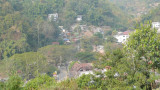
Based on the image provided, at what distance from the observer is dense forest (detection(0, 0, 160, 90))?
5465 mm

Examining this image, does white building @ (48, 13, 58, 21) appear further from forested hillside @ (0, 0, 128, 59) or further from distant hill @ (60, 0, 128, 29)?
distant hill @ (60, 0, 128, 29)

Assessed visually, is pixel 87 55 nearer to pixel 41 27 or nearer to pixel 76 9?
pixel 41 27

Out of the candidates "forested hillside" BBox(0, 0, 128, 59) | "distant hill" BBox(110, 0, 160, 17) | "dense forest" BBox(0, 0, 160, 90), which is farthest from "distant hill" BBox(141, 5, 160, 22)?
"distant hill" BBox(110, 0, 160, 17)

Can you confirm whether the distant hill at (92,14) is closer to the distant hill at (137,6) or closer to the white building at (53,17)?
the white building at (53,17)

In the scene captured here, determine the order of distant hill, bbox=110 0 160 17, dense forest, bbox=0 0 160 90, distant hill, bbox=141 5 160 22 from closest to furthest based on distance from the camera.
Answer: dense forest, bbox=0 0 160 90, distant hill, bbox=141 5 160 22, distant hill, bbox=110 0 160 17

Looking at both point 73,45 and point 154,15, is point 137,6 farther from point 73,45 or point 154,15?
point 73,45

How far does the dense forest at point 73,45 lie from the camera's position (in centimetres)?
546

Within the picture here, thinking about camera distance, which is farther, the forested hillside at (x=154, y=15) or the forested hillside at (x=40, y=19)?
the forested hillside at (x=154, y=15)

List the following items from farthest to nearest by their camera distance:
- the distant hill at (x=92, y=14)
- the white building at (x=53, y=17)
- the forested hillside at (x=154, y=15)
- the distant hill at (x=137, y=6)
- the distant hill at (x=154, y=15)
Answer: the distant hill at (x=137, y=6), the distant hill at (x=92, y=14), the distant hill at (x=154, y=15), the forested hillside at (x=154, y=15), the white building at (x=53, y=17)

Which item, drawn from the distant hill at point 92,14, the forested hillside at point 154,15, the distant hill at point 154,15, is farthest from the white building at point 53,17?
the distant hill at point 154,15

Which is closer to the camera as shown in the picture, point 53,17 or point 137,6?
point 53,17

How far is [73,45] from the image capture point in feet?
75.8

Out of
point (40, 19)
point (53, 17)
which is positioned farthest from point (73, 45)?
point (53, 17)

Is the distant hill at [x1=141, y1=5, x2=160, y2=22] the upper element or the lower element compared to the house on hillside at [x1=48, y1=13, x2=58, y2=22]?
upper
